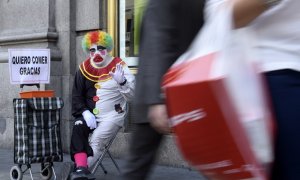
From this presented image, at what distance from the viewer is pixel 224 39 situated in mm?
1909

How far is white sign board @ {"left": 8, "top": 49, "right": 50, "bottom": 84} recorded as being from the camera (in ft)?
22.3

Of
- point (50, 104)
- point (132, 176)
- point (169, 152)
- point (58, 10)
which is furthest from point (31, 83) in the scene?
point (132, 176)

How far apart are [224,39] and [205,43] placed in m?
0.10

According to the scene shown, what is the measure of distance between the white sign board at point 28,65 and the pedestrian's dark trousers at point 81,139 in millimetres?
1007

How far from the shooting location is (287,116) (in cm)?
189

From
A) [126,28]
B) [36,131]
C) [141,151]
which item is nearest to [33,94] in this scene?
[36,131]

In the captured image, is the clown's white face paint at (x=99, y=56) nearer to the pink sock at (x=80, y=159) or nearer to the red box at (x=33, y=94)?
the red box at (x=33, y=94)

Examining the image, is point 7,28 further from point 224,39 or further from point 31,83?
point 224,39

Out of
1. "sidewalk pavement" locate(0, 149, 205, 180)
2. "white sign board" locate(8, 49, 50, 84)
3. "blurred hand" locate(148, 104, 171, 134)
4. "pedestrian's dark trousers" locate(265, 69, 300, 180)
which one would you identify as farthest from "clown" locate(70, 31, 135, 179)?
"pedestrian's dark trousers" locate(265, 69, 300, 180)

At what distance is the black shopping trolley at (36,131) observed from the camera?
6.16 meters

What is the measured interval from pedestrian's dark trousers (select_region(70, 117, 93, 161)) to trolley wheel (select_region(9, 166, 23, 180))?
665mm

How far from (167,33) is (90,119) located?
4.01 meters

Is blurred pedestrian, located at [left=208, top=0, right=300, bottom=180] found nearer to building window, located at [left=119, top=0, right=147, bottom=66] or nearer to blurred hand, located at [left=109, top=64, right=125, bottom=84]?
blurred hand, located at [left=109, top=64, right=125, bottom=84]

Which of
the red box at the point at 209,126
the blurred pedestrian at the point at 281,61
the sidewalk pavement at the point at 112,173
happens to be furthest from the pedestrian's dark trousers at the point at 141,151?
the sidewalk pavement at the point at 112,173
